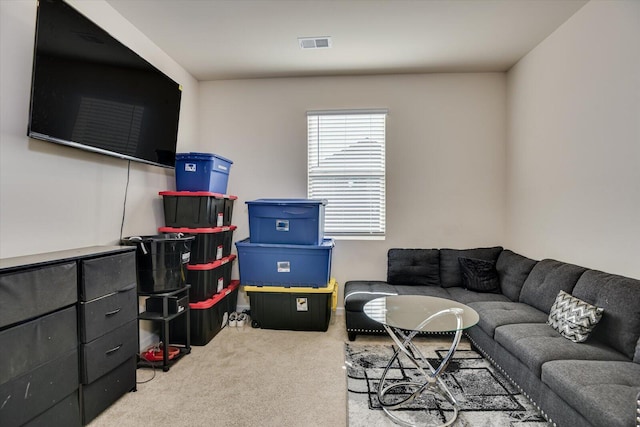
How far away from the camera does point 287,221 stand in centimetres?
336

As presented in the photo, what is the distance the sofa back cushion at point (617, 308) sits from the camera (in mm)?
1902

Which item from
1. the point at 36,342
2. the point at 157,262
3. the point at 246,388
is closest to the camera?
the point at 36,342

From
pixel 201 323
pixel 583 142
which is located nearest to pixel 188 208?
pixel 201 323

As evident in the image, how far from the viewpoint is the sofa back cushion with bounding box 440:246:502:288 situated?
358cm

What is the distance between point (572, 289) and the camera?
2.42 meters

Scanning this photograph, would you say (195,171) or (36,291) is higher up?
(195,171)

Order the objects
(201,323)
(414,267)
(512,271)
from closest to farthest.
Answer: (201,323), (512,271), (414,267)

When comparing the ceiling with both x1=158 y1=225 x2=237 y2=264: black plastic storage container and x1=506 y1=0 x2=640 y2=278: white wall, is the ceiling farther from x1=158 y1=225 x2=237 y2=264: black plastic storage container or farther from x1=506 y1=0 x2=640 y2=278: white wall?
x1=158 y1=225 x2=237 y2=264: black plastic storage container

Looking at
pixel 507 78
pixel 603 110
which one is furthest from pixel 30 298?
pixel 507 78

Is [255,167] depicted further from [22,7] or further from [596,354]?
[596,354]

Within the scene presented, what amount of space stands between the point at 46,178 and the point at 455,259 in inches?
141

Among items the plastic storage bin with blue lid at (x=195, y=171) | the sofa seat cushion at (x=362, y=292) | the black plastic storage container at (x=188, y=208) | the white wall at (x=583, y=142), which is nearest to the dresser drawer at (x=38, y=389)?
the black plastic storage container at (x=188, y=208)

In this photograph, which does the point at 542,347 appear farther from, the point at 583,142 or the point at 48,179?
the point at 48,179

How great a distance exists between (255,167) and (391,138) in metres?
1.63
